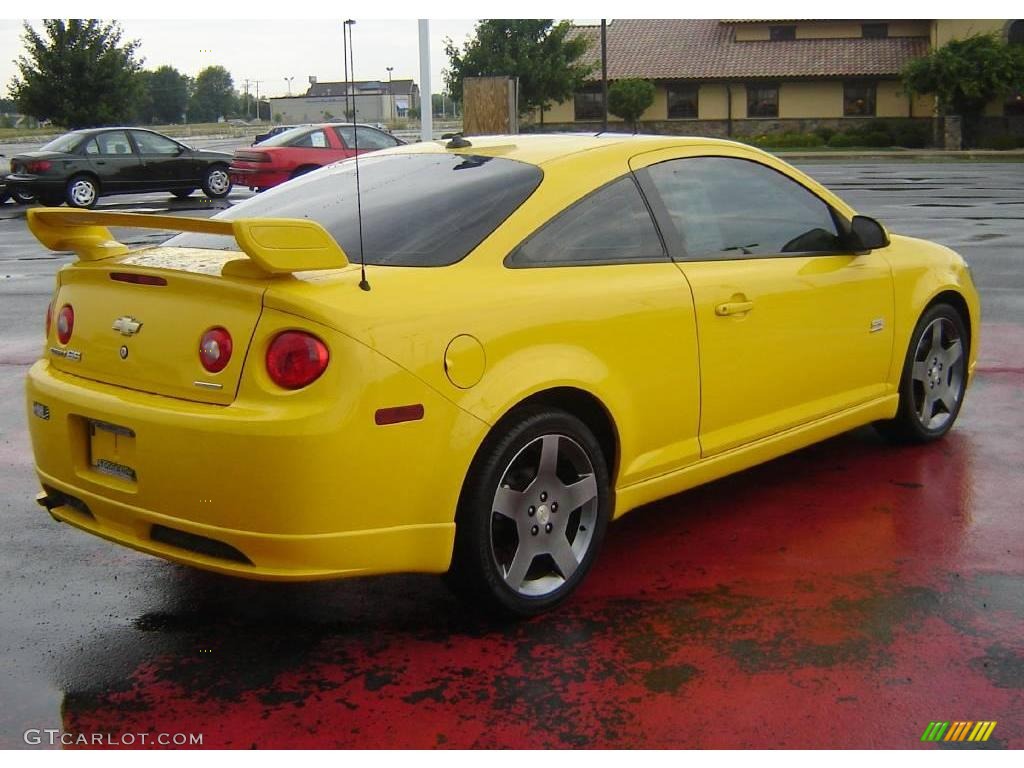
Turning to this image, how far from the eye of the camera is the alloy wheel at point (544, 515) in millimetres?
3879

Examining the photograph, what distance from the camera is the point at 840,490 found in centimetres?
534

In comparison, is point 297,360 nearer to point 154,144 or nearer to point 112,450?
point 112,450

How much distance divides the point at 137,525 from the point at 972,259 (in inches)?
450

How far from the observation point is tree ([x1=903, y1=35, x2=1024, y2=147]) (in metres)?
43.1

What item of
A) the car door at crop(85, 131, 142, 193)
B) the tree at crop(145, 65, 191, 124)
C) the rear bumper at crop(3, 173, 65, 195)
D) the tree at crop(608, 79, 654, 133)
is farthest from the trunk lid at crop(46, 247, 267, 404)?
the tree at crop(145, 65, 191, 124)

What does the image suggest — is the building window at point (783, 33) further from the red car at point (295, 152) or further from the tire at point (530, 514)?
the tire at point (530, 514)

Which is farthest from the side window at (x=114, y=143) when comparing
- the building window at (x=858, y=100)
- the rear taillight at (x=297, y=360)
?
the building window at (x=858, y=100)

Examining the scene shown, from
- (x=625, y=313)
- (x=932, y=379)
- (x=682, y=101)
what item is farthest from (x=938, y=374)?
(x=682, y=101)

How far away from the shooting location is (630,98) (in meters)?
51.3

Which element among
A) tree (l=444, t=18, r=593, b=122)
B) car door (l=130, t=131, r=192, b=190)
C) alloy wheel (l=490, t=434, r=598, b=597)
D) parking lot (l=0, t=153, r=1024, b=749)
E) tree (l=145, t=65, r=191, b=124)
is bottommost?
parking lot (l=0, t=153, r=1024, b=749)

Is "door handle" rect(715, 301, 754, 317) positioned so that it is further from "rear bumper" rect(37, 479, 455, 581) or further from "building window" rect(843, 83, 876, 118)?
Result: "building window" rect(843, 83, 876, 118)

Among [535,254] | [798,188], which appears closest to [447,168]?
[535,254]

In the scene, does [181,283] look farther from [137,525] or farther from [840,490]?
[840,490]

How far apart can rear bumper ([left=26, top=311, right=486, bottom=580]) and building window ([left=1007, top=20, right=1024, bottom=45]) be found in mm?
48483
